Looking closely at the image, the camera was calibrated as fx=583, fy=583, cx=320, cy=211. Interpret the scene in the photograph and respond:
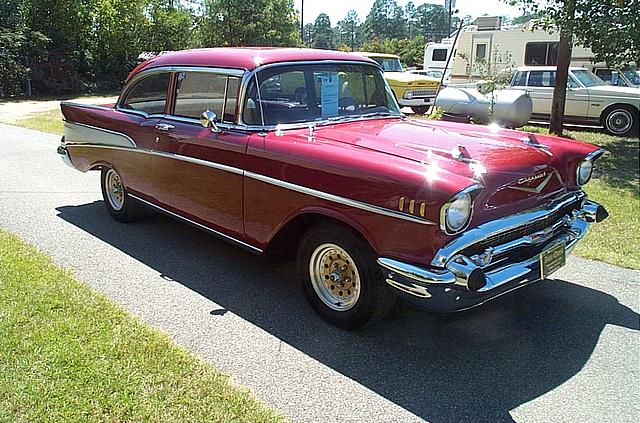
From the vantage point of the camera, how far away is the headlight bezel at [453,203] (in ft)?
10.1

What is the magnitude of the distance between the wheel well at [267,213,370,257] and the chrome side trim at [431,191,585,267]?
609 millimetres

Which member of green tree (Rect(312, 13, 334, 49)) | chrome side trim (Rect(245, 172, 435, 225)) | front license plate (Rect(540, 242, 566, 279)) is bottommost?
front license plate (Rect(540, 242, 566, 279))

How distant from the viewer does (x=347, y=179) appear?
348cm

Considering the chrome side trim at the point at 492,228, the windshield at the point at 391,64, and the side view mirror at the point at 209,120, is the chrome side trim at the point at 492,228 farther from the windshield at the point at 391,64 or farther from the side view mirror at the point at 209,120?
the windshield at the point at 391,64

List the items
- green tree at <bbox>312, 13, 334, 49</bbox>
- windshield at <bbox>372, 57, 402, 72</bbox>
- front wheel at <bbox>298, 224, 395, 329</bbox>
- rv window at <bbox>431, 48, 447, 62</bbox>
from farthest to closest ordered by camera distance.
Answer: green tree at <bbox>312, 13, 334, 49</bbox> → rv window at <bbox>431, 48, 447, 62</bbox> → windshield at <bbox>372, 57, 402, 72</bbox> → front wheel at <bbox>298, 224, 395, 329</bbox>

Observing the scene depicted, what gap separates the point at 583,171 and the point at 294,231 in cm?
213

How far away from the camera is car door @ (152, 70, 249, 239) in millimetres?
4297

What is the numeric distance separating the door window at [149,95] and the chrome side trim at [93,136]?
301 millimetres

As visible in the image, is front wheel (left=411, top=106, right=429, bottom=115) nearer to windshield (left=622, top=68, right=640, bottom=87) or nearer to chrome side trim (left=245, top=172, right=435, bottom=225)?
windshield (left=622, top=68, right=640, bottom=87)

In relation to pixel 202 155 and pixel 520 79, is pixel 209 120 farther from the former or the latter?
pixel 520 79

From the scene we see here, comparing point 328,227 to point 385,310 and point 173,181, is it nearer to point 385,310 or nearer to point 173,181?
point 385,310

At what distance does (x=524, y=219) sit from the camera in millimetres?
3551

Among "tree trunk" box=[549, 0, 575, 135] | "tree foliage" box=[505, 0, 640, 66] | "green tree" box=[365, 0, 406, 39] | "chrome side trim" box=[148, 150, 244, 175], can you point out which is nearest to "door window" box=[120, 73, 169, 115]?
"chrome side trim" box=[148, 150, 244, 175]

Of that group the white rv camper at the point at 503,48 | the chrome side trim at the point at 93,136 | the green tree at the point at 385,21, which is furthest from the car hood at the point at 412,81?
the green tree at the point at 385,21
